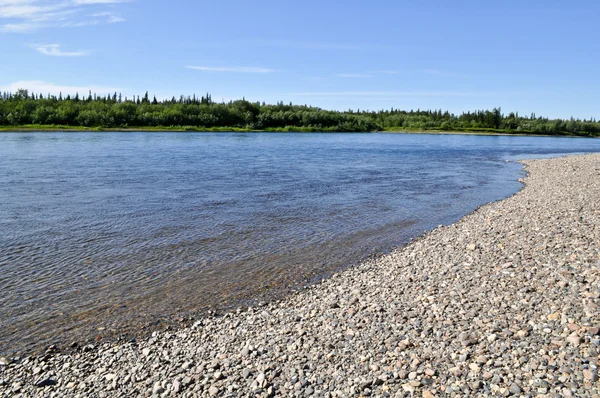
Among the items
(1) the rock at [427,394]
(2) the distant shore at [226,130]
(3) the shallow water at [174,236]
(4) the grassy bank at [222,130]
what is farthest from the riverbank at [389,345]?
(4) the grassy bank at [222,130]

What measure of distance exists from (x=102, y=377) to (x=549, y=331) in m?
8.20

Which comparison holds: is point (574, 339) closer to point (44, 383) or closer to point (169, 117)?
point (44, 383)

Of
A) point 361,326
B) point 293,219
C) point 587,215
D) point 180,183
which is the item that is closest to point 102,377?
point 361,326

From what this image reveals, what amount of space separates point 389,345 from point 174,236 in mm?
12221

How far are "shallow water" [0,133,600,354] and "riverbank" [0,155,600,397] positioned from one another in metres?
1.49

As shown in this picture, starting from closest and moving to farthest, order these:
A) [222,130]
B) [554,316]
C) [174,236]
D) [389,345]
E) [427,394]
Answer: [427,394] → [389,345] → [554,316] → [174,236] → [222,130]

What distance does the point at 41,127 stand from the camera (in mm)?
130875

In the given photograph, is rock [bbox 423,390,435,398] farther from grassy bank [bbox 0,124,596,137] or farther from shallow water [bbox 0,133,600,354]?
grassy bank [bbox 0,124,596,137]

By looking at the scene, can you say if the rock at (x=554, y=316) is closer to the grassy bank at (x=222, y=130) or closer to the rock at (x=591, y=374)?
the rock at (x=591, y=374)

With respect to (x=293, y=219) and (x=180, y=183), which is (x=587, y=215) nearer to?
(x=293, y=219)

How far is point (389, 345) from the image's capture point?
827cm

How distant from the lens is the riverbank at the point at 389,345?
7.06 meters

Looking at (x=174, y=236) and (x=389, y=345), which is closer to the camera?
(x=389, y=345)

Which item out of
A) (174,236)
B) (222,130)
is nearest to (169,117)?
(222,130)
